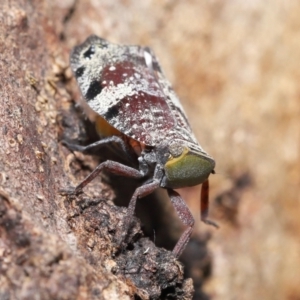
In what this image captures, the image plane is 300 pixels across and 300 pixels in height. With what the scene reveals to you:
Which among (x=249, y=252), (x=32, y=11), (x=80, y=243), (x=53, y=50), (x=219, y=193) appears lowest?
(x=249, y=252)

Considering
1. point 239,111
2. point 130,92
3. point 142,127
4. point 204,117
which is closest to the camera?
point 142,127

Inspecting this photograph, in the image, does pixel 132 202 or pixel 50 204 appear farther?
pixel 132 202

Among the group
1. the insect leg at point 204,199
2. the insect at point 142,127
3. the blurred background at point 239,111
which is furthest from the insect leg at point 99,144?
the blurred background at point 239,111

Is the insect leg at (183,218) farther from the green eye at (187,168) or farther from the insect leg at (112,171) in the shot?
the insect leg at (112,171)

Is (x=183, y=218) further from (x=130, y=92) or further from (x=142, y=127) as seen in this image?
(x=130, y=92)

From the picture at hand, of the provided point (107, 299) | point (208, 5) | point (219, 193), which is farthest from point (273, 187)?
point (107, 299)

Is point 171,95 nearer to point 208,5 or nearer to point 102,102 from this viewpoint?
point 102,102

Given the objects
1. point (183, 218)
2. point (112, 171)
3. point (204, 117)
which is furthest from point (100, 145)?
point (204, 117)

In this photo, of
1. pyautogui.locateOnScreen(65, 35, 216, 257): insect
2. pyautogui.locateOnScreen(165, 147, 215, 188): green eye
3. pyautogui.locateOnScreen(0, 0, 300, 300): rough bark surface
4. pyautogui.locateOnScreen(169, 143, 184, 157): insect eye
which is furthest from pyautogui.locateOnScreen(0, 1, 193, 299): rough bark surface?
pyautogui.locateOnScreen(169, 143, 184, 157): insect eye
